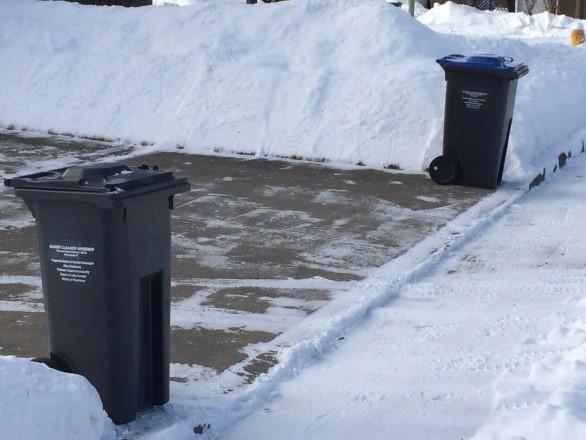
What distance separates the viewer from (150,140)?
11844 millimetres

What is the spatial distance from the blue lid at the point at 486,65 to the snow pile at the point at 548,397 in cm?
435

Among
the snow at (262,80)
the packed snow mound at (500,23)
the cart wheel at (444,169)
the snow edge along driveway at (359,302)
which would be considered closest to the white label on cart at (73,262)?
the snow edge along driveway at (359,302)

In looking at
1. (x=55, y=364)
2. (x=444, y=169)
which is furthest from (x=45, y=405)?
(x=444, y=169)

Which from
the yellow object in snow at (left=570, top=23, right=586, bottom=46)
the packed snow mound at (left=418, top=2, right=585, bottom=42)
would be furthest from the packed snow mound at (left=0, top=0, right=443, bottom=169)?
the packed snow mound at (left=418, top=2, right=585, bottom=42)

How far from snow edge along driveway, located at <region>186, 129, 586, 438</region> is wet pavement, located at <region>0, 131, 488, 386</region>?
101 mm

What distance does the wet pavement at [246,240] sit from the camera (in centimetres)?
582

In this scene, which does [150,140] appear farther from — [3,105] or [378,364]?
[378,364]

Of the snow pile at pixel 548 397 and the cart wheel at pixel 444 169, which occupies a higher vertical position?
the cart wheel at pixel 444 169

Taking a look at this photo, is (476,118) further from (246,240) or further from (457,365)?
(457,365)

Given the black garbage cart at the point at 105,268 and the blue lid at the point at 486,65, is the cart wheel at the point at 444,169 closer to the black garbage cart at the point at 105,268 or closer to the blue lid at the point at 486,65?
the blue lid at the point at 486,65

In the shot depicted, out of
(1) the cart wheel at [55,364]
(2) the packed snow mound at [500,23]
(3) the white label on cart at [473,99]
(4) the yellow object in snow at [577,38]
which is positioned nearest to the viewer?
(1) the cart wheel at [55,364]

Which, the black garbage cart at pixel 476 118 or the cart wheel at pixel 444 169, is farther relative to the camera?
the cart wheel at pixel 444 169

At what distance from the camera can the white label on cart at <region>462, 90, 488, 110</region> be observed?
9766 mm

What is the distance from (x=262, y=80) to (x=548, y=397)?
26.1 ft
